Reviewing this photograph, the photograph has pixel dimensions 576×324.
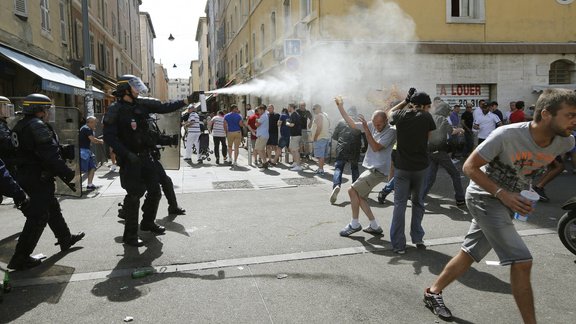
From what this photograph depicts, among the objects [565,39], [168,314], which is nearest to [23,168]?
[168,314]

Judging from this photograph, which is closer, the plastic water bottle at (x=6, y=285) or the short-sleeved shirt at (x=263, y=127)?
the plastic water bottle at (x=6, y=285)

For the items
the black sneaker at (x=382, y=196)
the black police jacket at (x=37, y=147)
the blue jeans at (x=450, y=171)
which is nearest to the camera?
the black police jacket at (x=37, y=147)

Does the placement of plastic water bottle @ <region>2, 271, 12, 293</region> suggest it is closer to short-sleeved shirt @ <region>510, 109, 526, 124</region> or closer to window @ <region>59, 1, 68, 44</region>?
short-sleeved shirt @ <region>510, 109, 526, 124</region>

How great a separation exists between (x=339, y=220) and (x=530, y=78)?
1245 cm

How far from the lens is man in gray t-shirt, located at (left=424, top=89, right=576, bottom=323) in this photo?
2678mm

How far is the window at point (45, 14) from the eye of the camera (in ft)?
47.5

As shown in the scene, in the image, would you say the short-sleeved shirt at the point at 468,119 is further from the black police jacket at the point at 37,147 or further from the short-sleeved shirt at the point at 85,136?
the black police jacket at the point at 37,147

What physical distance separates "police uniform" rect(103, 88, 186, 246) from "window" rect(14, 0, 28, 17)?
9.72 meters

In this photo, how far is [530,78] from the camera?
1536cm

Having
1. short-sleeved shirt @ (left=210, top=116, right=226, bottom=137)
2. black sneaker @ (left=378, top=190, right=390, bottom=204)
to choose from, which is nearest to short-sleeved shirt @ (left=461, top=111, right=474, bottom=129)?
short-sleeved shirt @ (left=210, top=116, right=226, bottom=137)

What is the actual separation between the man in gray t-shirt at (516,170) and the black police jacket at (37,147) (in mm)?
3634

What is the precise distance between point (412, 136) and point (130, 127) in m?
2.97

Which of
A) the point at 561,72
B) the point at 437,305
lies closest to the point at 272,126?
the point at 437,305

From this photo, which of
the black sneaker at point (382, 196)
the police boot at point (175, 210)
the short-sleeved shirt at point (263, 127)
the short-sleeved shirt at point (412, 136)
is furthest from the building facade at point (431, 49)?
the short-sleeved shirt at point (412, 136)
